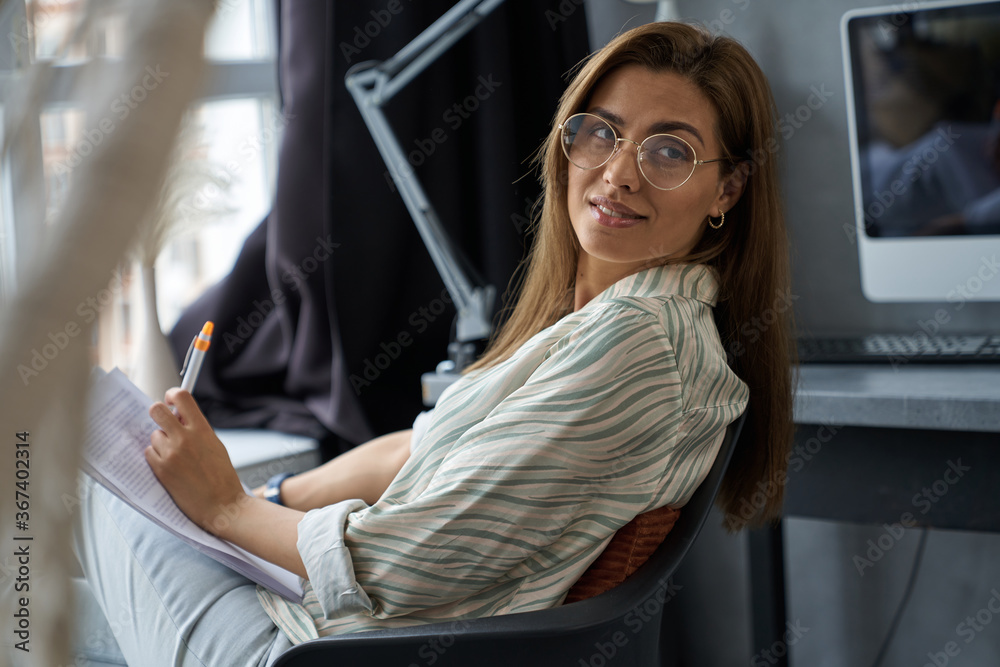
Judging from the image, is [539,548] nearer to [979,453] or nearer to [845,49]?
[979,453]

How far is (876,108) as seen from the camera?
1.38m

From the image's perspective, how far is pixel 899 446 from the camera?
1133 mm

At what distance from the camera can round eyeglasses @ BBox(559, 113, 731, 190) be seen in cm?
92

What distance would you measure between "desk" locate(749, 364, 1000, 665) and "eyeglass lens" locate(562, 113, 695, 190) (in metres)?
0.39

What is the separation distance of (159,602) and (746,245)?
2.54 ft

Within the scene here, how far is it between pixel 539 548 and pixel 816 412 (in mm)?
532

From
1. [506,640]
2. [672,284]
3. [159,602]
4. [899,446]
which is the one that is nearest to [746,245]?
[672,284]
